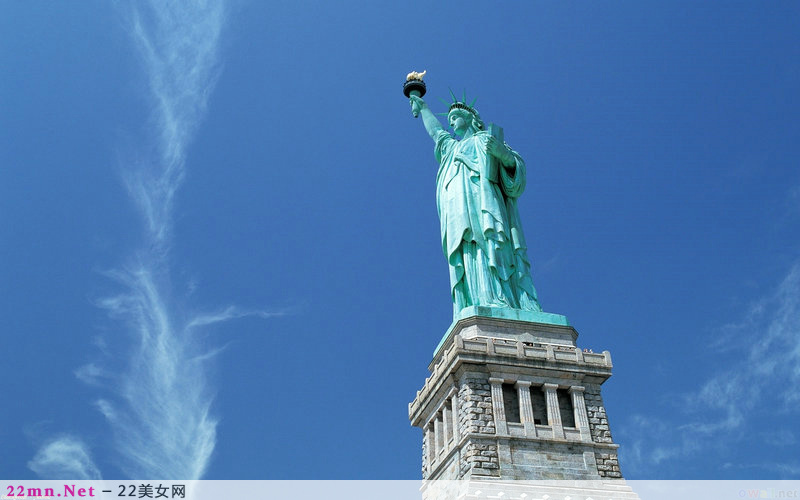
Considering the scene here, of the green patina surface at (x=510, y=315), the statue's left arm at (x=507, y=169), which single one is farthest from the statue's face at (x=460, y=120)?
the green patina surface at (x=510, y=315)

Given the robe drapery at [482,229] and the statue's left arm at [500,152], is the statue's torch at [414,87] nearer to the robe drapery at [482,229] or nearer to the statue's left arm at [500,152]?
the robe drapery at [482,229]

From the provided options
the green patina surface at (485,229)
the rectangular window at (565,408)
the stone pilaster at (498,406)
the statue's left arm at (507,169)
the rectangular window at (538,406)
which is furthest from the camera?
the statue's left arm at (507,169)

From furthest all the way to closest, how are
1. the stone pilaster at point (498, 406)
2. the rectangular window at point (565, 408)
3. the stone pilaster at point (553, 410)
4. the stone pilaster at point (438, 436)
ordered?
→ 1. the stone pilaster at point (438, 436)
2. the rectangular window at point (565, 408)
3. the stone pilaster at point (553, 410)
4. the stone pilaster at point (498, 406)

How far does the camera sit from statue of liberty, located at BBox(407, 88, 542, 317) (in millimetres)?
33094

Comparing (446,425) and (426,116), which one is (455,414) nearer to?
(446,425)

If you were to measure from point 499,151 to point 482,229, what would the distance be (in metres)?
4.90

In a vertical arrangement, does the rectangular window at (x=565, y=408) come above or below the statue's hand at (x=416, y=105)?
below

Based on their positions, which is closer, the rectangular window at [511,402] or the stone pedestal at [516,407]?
the stone pedestal at [516,407]

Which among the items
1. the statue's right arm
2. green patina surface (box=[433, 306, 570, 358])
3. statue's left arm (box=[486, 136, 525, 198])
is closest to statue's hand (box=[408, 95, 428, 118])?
the statue's right arm

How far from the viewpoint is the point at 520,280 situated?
33812 mm

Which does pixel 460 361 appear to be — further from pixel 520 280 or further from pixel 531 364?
pixel 520 280

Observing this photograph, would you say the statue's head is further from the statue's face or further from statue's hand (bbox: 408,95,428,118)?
statue's hand (bbox: 408,95,428,118)

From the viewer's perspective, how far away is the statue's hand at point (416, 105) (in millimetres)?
44281

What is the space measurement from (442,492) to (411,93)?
25.4m
